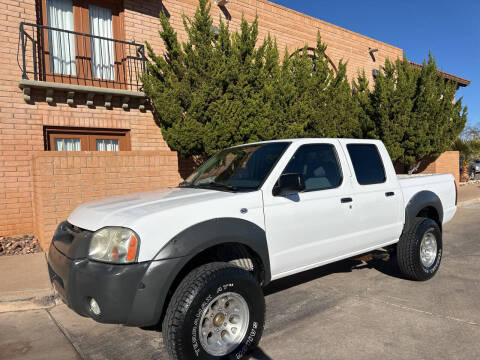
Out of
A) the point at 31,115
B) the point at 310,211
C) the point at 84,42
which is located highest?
the point at 84,42

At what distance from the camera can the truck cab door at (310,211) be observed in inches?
132

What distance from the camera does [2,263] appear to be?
5734 millimetres

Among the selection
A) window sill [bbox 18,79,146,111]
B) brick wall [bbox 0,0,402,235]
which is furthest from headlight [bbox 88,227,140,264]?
window sill [bbox 18,79,146,111]

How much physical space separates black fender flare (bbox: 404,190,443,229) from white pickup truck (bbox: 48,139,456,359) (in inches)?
0.9

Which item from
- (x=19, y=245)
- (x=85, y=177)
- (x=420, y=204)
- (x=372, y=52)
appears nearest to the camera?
(x=420, y=204)

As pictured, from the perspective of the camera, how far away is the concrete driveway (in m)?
3.13

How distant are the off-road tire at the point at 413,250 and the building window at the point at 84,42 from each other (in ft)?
24.1

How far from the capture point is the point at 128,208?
117 inches

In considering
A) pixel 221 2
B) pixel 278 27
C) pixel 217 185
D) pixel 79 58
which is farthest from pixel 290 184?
pixel 278 27

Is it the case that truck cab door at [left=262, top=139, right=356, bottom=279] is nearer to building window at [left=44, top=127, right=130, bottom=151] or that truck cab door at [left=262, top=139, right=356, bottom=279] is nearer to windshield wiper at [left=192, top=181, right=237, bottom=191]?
windshield wiper at [left=192, top=181, right=237, bottom=191]

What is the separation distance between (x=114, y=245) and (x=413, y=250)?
11.9 ft

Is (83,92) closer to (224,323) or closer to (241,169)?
(241,169)

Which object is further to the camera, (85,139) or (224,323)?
(85,139)

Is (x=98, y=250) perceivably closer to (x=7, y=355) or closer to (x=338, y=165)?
(x=7, y=355)
